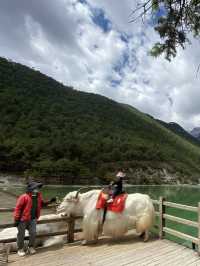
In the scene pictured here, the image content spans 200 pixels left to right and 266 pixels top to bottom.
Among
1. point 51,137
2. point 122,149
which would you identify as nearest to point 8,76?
point 51,137

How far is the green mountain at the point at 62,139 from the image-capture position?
67.5 m

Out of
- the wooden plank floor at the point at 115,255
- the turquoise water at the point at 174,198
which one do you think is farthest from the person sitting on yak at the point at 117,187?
the turquoise water at the point at 174,198

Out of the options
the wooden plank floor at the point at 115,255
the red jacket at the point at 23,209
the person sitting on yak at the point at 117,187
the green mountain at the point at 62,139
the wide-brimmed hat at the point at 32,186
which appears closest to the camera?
the wooden plank floor at the point at 115,255

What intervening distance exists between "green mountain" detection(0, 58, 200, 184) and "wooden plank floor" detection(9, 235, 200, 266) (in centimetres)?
5436

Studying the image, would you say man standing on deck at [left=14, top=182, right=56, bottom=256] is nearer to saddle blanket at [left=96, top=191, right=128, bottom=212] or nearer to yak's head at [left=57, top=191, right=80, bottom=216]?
yak's head at [left=57, top=191, right=80, bottom=216]

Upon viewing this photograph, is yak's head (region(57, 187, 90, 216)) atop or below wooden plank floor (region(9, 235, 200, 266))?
atop

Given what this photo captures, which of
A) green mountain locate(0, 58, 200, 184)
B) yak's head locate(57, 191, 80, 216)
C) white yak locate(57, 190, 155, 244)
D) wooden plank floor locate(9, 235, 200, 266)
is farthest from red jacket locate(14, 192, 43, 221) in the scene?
green mountain locate(0, 58, 200, 184)

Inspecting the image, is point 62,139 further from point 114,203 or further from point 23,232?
point 23,232

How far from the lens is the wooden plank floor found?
630cm

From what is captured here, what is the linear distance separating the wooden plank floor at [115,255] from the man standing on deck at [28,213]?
0.28 meters

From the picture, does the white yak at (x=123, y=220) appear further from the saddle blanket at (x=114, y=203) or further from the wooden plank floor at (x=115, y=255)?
the wooden plank floor at (x=115, y=255)

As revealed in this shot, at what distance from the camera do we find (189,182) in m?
97.5

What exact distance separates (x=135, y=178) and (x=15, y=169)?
3178 cm

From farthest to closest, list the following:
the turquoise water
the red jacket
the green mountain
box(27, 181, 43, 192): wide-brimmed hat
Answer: the green mountain, the turquoise water, box(27, 181, 43, 192): wide-brimmed hat, the red jacket
